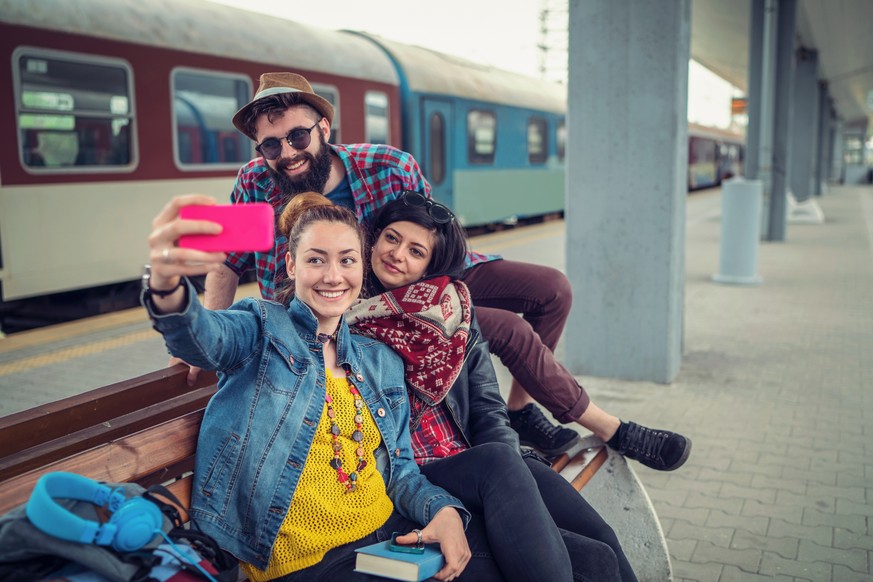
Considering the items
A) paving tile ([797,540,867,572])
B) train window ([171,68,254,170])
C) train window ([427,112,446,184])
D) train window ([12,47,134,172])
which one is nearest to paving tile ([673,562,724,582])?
paving tile ([797,540,867,572])

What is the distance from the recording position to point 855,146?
2352 inches

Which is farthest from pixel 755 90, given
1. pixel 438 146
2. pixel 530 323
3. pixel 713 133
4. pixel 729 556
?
pixel 713 133

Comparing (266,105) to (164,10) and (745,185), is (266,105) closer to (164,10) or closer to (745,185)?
(164,10)

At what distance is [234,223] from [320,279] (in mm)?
655

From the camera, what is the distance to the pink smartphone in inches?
60.6

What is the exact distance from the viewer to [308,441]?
6.81 ft

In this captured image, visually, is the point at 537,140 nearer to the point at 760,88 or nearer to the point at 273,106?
the point at 760,88

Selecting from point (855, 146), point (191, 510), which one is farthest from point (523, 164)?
point (855, 146)

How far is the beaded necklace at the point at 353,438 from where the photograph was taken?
214cm

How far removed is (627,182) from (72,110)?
4.81m

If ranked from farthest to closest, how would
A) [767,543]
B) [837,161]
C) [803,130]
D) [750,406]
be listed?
1. [837,161]
2. [803,130]
3. [750,406]
4. [767,543]

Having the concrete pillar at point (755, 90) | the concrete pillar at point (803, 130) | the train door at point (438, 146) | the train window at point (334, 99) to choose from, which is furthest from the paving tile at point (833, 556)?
the concrete pillar at point (803, 130)

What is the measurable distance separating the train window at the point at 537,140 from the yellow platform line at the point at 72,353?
10.7m

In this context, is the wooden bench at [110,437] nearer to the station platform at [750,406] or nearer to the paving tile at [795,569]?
the station platform at [750,406]
